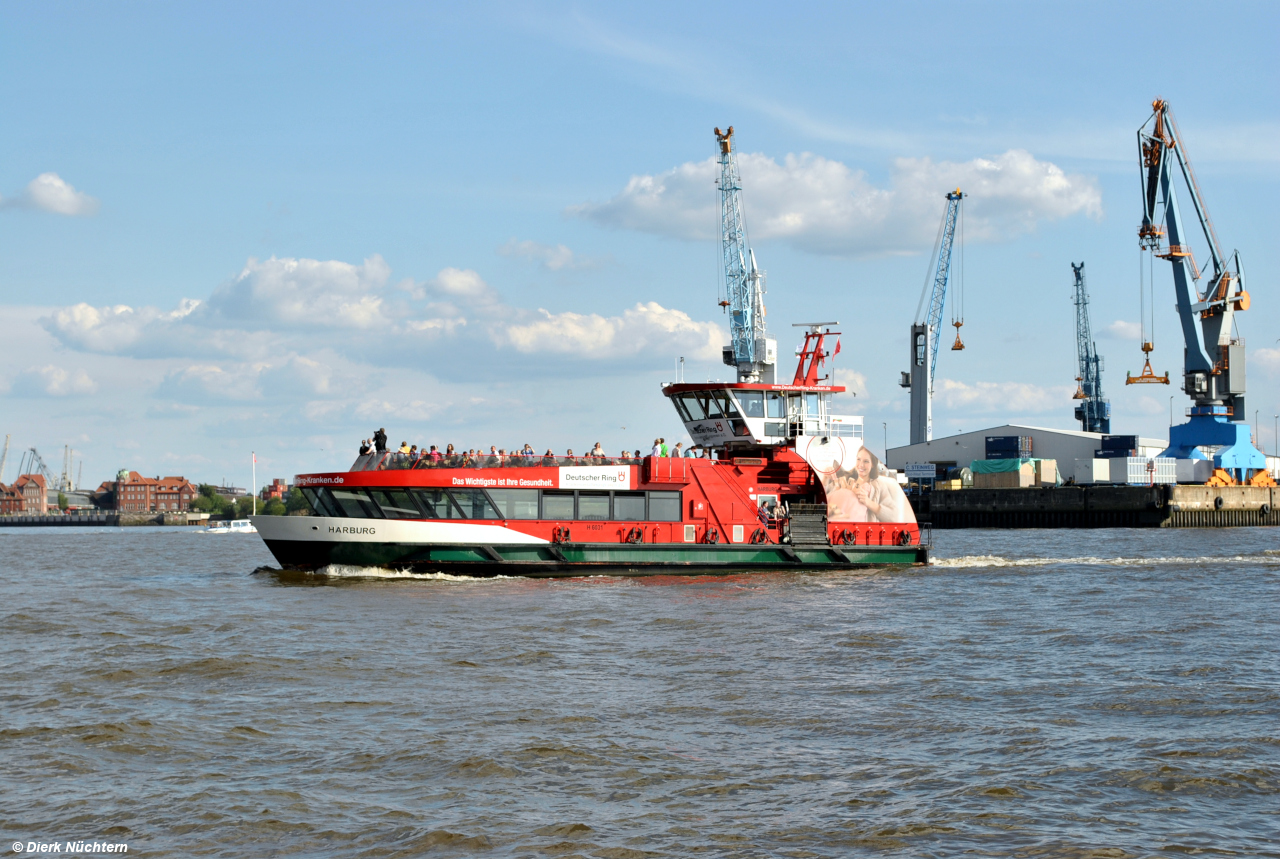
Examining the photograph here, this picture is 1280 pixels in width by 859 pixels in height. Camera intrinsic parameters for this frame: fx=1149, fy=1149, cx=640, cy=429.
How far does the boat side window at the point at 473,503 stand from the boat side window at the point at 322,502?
2762mm

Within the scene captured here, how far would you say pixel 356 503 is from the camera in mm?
27312

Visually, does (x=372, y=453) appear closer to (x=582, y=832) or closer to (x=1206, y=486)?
(x=582, y=832)

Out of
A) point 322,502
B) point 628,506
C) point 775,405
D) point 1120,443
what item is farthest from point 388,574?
point 1120,443

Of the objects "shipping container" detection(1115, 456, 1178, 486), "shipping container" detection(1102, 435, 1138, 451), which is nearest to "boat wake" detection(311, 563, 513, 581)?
"shipping container" detection(1115, 456, 1178, 486)

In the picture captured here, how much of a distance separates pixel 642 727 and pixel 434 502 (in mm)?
15892

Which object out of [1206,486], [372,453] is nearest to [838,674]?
[372,453]

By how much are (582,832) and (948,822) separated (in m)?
2.92

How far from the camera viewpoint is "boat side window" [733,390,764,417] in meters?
31.5

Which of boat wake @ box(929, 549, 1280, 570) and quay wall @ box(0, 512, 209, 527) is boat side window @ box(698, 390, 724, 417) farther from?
quay wall @ box(0, 512, 209, 527)

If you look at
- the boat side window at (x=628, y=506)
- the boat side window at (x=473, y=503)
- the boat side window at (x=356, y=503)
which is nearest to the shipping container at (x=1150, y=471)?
the boat side window at (x=628, y=506)

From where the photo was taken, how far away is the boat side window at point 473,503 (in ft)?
90.4

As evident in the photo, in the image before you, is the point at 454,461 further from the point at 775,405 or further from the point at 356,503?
the point at 775,405

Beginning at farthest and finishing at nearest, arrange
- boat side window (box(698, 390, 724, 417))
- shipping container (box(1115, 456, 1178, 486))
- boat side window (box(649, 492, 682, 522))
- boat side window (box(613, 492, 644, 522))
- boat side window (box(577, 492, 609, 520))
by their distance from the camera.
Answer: shipping container (box(1115, 456, 1178, 486)), boat side window (box(698, 390, 724, 417)), boat side window (box(649, 492, 682, 522)), boat side window (box(613, 492, 644, 522)), boat side window (box(577, 492, 609, 520))

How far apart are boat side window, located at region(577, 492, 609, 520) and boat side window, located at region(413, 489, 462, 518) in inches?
128
